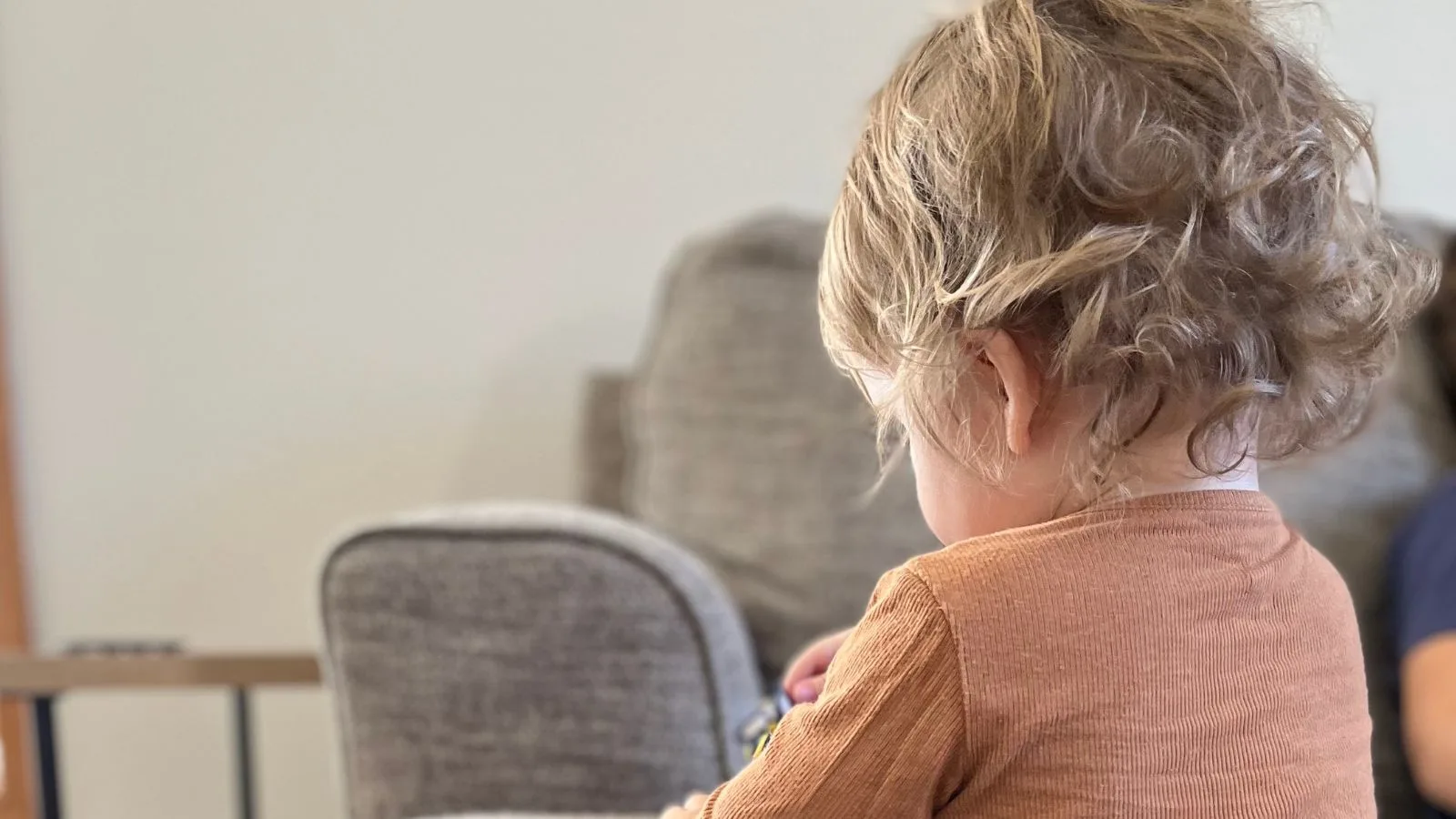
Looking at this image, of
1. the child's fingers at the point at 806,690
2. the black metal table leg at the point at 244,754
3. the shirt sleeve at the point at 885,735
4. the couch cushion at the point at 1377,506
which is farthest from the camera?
the black metal table leg at the point at 244,754

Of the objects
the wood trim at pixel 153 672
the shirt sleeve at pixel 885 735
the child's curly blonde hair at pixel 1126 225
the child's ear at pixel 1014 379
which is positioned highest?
the child's curly blonde hair at pixel 1126 225

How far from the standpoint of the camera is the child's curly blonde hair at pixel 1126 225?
47cm

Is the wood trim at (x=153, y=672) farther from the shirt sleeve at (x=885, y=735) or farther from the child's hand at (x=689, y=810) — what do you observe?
the shirt sleeve at (x=885, y=735)

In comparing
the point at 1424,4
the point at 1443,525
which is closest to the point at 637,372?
the point at 1443,525

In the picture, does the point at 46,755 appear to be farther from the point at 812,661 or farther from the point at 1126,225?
the point at 1126,225

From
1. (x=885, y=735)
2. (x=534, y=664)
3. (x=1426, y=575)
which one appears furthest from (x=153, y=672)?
(x=1426, y=575)

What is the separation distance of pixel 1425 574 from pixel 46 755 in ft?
3.85

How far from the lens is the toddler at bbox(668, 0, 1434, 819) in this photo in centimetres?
46

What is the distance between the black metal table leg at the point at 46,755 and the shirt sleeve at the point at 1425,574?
1138mm

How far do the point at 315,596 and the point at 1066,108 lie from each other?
Answer: 665mm

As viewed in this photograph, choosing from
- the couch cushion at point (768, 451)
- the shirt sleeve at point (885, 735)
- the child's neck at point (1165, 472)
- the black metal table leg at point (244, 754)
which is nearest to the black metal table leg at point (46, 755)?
the black metal table leg at point (244, 754)

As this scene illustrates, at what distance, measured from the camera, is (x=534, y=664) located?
33.0 inches

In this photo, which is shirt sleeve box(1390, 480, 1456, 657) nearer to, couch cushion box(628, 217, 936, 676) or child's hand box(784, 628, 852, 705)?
couch cushion box(628, 217, 936, 676)

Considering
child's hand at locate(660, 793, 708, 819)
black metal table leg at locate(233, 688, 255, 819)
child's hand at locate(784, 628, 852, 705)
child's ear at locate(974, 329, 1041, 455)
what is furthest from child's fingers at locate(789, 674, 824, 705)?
black metal table leg at locate(233, 688, 255, 819)
